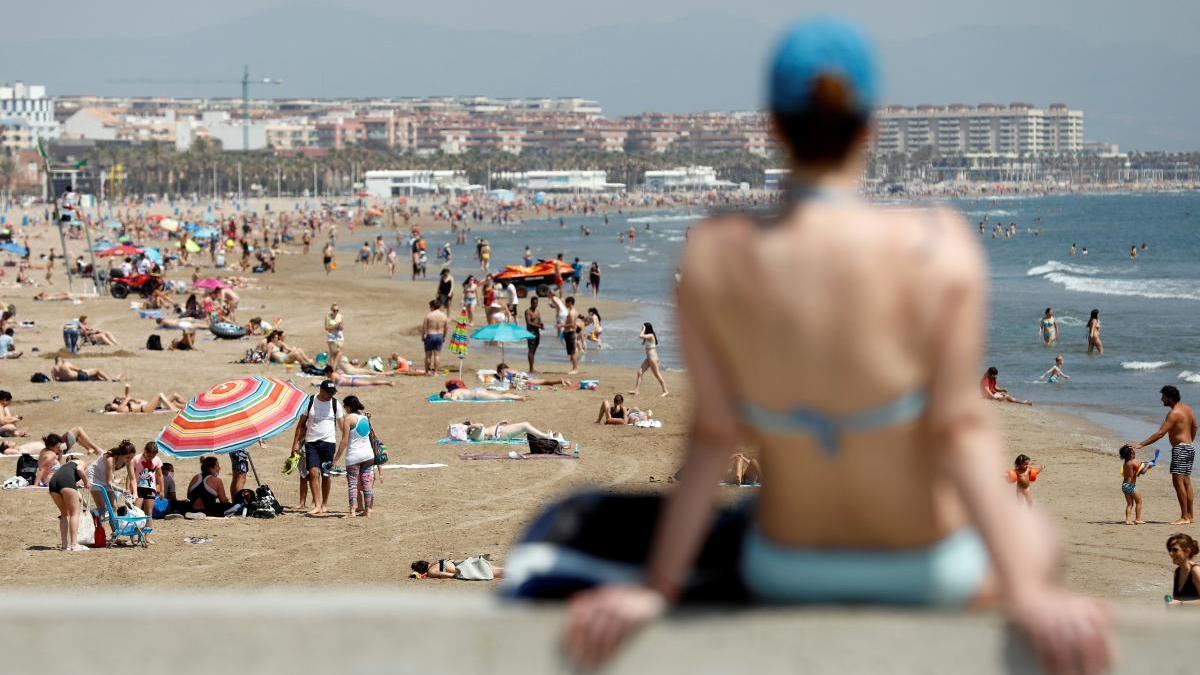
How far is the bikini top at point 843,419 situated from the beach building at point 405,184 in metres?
176

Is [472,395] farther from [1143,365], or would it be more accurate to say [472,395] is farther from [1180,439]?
[1143,365]

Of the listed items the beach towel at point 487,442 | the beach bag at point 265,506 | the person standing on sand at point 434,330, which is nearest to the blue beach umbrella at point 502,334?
the person standing on sand at point 434,330

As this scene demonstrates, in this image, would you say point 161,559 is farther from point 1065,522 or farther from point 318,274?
point 318,274

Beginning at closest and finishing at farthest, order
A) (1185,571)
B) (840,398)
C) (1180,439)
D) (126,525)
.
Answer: (840,398)
(1185,571)
(126,525)
(1180,439)

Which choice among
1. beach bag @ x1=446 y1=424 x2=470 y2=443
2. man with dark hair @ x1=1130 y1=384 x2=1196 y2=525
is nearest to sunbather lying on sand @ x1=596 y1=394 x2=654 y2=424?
beach bag @ x1=446 y1=424 x2=470 y2=443

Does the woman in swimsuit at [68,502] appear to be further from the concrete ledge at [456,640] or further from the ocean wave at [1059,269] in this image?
the ocean wave at [1059,269]

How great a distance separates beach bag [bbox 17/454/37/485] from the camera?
15.1 meters

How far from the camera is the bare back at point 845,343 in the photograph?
6.83 ft

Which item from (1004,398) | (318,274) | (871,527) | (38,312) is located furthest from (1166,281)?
(871,527)

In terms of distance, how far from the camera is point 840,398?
2.12 m

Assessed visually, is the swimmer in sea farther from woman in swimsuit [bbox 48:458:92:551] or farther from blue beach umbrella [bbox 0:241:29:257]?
blue beach umbrella [bbox 0:241:29:257]

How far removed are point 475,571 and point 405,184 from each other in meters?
175

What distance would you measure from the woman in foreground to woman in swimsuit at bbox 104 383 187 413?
726 inches

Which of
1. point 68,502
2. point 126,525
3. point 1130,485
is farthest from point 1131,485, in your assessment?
point 68,502
